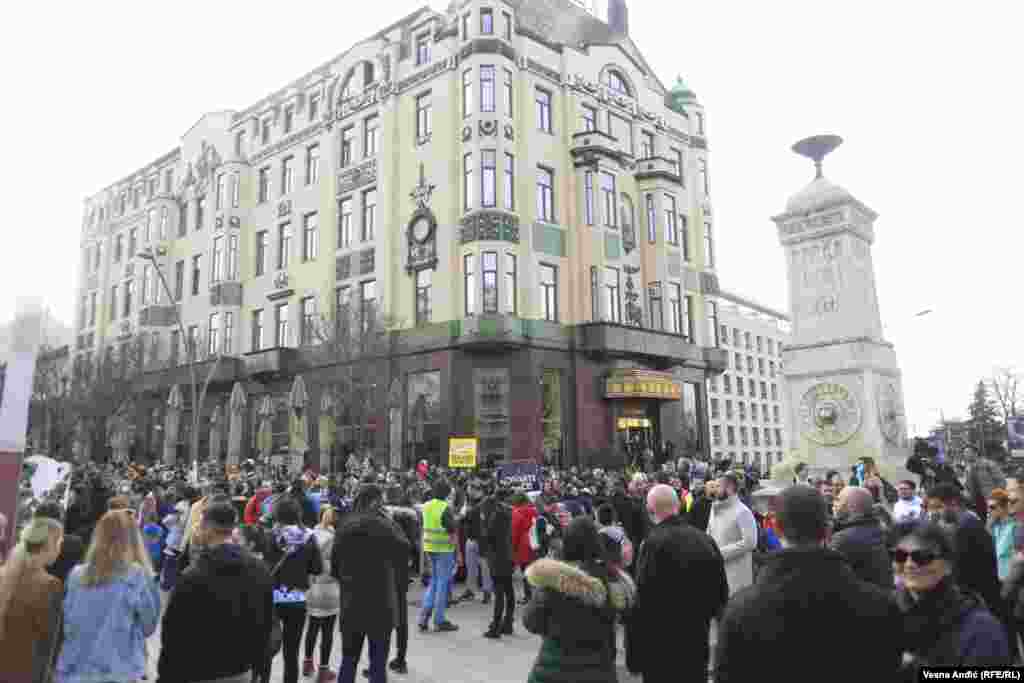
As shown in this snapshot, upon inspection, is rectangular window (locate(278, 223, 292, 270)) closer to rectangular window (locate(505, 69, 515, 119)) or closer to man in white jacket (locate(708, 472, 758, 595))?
rectangular window (locate(505, 69, 515, 119))

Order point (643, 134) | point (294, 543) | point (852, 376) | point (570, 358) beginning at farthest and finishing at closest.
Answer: point (643, 134)
point (570, 358)
point (852, 376)
point (294, 543)

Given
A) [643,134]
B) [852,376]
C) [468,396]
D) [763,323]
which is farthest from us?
[763,323]

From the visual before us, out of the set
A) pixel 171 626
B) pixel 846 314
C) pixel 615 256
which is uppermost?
pixel 615 256

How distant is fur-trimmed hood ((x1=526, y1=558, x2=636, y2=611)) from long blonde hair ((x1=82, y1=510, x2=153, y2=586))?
2.44 m

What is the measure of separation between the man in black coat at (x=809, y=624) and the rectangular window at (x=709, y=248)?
39.1 meters

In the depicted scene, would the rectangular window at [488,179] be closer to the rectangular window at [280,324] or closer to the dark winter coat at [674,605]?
the rectangular window at [280,324]

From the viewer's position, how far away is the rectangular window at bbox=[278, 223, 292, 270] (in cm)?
4059

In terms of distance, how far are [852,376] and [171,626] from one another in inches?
670

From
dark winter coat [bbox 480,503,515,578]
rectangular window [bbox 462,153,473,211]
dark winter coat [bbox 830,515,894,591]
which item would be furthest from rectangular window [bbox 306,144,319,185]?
dark winter coat [bbox 830,515,894,591]

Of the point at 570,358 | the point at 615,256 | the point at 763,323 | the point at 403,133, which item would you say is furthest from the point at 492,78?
the point at 763,323

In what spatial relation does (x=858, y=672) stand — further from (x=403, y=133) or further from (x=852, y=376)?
(x=403, y=133)

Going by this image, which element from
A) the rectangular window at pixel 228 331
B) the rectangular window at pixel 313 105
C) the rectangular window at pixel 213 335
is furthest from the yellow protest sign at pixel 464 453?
the rectangular window at pixel 213 335

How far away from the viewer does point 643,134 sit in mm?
38750

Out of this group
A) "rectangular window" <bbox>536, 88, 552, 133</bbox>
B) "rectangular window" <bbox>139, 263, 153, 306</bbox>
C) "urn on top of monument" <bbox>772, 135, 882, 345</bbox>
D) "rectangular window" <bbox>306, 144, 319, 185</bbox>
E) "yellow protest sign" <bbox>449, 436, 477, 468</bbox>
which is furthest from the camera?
"rectangular window" <bbox>139, 263, 153, 306</bbox>
